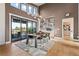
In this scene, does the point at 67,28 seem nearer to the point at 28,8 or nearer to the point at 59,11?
the point at 59,11

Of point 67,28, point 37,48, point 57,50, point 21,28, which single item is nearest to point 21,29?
point 21,28

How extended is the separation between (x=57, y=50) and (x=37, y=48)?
40 cm

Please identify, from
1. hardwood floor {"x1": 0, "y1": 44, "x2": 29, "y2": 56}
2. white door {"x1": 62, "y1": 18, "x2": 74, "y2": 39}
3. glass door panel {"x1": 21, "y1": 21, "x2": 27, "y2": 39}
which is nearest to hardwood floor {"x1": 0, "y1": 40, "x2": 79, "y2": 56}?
hardwood floor {"x1": 0, "y1": 44, "x2": 29, "y2": 56}

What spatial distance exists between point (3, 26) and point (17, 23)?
285 millimetres

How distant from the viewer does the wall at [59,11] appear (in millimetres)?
1917

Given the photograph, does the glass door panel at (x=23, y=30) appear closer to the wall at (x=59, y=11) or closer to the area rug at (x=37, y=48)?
the area rug at (x=37, y=48)

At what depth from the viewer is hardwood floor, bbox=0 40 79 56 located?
193 centimetres

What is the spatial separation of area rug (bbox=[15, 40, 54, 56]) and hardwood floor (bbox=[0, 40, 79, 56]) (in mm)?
74

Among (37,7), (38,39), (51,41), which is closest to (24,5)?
(37,7)

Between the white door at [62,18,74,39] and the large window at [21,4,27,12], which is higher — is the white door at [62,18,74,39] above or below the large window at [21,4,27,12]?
below

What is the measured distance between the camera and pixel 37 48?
2.03 m

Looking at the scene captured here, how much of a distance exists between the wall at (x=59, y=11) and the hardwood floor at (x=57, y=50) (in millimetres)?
209

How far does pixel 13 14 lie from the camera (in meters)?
1.99

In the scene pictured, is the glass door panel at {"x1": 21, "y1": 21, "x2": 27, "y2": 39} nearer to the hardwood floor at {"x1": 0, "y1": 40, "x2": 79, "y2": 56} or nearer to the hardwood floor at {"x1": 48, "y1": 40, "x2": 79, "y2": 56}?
the hardwood floor at {"x1": 0, "y1": 40, "x2": 79, "y2": 56}
